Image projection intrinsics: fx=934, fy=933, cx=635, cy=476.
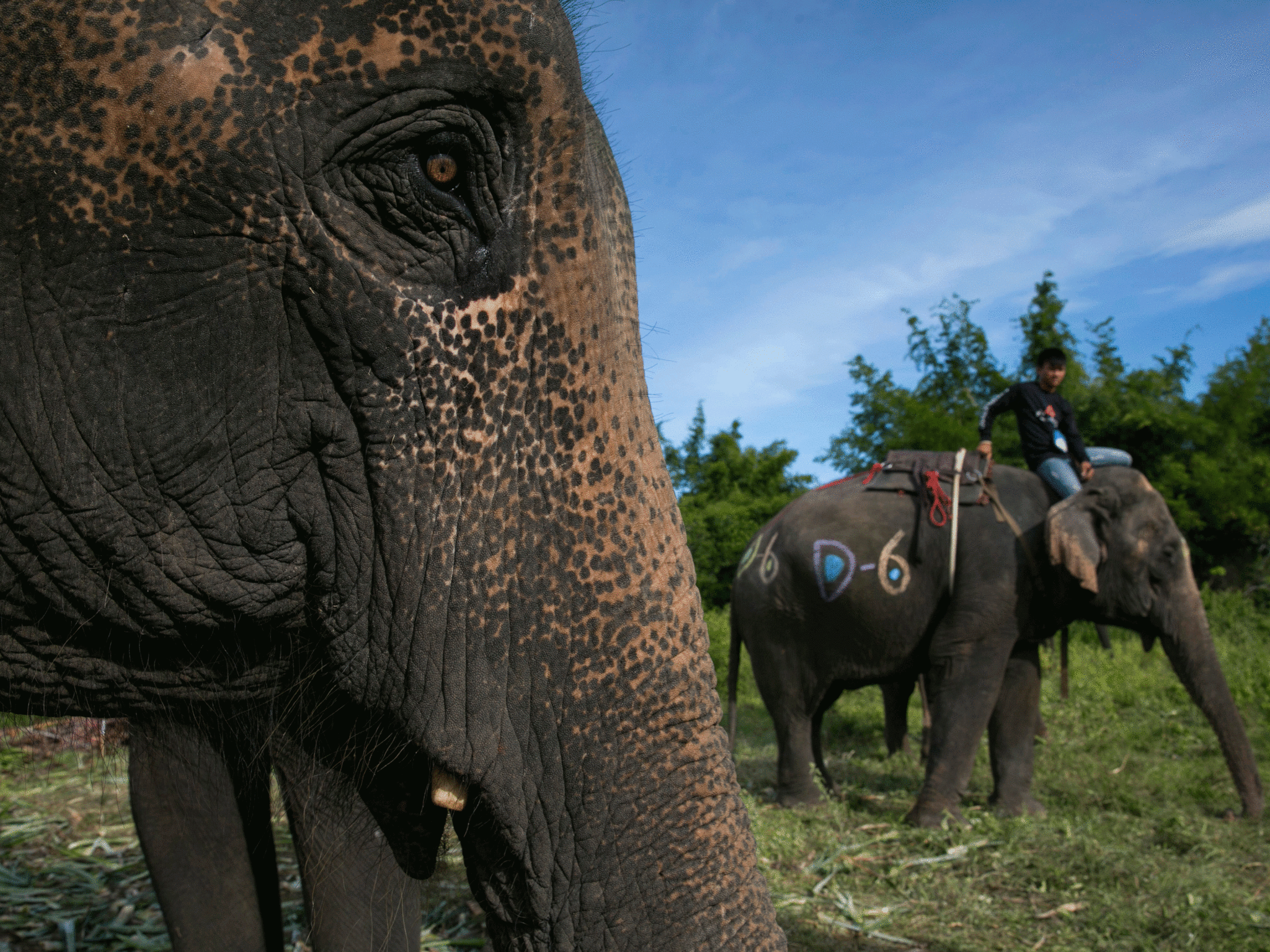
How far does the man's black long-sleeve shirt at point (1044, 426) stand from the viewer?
5547 millimetres

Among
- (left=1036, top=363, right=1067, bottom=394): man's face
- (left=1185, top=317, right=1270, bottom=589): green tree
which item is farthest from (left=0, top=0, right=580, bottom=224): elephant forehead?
(left=1185, top=317, right=1270, bottom=589): green tree

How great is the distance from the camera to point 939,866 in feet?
12.6

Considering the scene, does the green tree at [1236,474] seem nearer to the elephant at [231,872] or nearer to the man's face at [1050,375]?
the man's face at [1050,375]

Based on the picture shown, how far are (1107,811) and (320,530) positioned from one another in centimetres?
465

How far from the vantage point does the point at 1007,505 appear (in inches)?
208

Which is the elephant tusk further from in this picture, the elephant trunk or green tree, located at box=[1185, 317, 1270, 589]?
green tree, located at box=[1185, 317, 1270, 589]

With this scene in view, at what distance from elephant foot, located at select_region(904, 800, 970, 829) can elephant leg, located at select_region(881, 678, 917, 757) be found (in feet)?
5.94

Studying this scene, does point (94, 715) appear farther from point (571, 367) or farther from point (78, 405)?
point (571, 367)

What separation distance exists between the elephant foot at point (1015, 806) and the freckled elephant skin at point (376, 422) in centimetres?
422

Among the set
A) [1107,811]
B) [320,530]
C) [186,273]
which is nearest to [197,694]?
[320,530]

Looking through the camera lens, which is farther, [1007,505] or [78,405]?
[1007,505]

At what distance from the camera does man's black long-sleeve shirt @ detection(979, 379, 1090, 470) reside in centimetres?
555

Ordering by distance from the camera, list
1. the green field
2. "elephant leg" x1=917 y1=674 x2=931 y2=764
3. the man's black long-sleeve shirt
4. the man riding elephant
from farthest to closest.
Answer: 1. "elephant leg" x1=917 y1=674 x2=931 y2=764
2. the man's black long-sleeve shirt
3. the man riding elephant
4. the green field

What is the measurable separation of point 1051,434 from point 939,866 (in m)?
2.87
